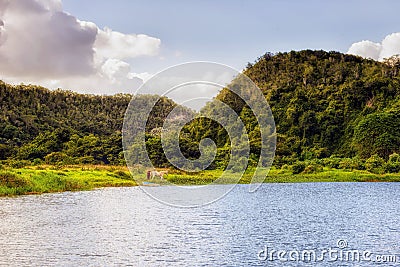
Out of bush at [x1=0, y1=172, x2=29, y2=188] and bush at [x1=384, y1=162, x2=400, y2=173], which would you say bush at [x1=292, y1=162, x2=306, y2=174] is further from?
bush at [x1=0, y1=172, x2=29, y2=188]

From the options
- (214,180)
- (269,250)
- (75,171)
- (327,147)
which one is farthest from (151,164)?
Result: (269,250)

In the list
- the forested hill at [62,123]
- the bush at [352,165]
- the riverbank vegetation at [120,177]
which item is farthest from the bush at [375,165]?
the forested hill at [62,123]

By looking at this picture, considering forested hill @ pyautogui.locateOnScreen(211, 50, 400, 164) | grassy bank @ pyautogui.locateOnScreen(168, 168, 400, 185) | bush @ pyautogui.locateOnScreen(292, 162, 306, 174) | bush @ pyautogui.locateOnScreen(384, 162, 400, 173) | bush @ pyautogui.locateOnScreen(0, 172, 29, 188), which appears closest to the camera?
bush @ pyautogui.locateOnScreen(0, 172, 29, 188)

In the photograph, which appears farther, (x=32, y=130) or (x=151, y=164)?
(x=32, y=130)

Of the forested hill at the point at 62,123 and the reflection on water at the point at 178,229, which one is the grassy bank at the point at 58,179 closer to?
the reflection on water at the point at 178,229

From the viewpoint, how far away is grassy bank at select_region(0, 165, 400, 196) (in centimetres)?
4012

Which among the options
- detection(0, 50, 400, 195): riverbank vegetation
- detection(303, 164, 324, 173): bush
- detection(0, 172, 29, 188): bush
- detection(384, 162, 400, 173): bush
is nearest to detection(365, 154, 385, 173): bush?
detection(0, 50, 400, 195): riverbank vegetation

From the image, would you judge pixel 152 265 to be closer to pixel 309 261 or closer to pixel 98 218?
pixel 309 261

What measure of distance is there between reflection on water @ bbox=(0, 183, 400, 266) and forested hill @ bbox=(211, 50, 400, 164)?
128 ft

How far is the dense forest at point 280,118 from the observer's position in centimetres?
7119

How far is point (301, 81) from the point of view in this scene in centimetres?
11256

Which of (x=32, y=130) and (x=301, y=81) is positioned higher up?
(x=301, y=81)

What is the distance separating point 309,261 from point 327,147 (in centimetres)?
6822

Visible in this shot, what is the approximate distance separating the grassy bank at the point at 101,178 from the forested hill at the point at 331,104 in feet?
30.5
